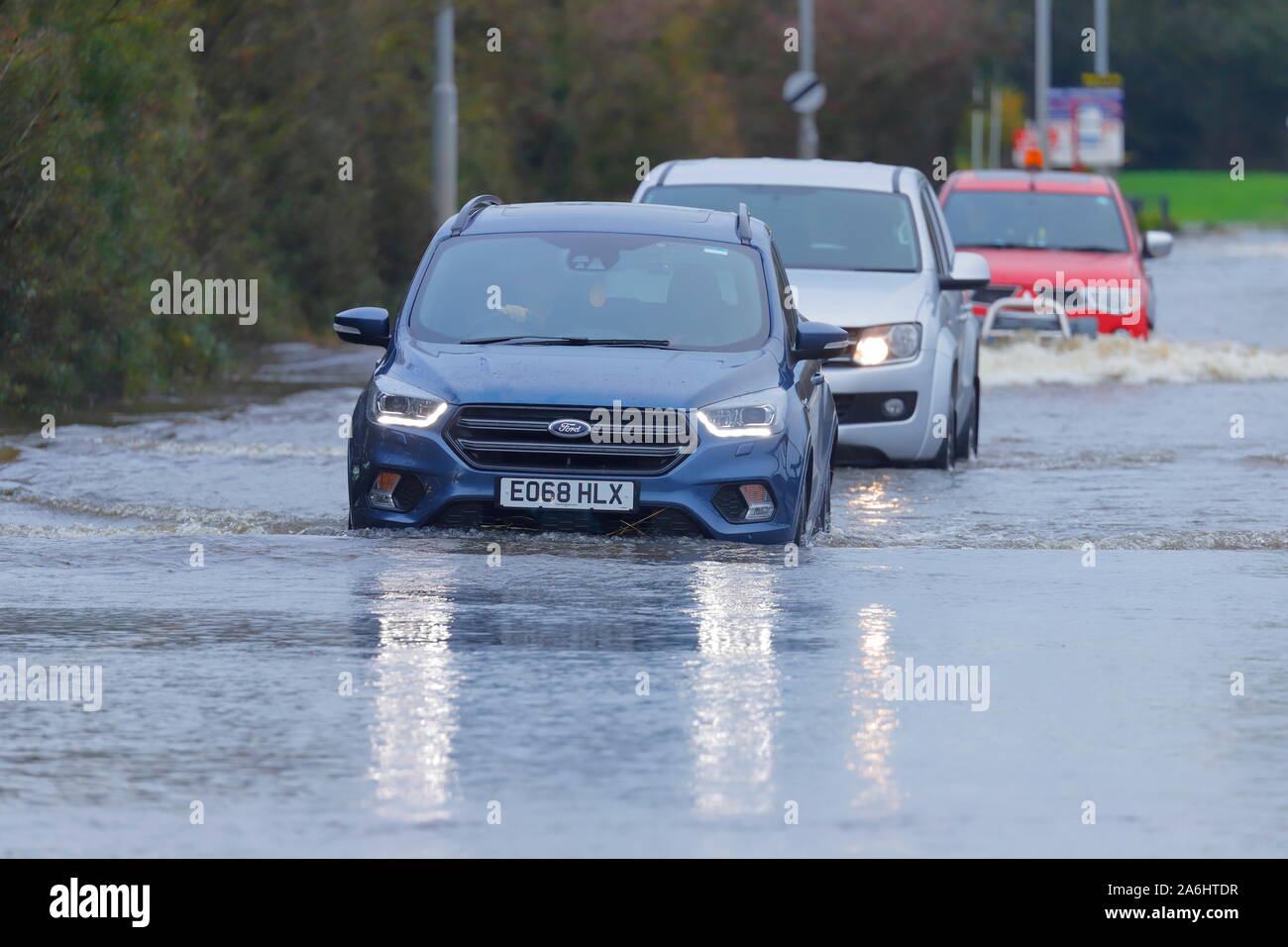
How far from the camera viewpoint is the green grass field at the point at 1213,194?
105188 mm

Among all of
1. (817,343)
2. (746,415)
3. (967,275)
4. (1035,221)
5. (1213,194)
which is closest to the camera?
(746,415)

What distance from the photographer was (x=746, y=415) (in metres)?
12.1

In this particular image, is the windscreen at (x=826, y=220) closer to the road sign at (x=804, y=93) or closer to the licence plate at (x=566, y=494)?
the licence plate at (x=566, y=494)

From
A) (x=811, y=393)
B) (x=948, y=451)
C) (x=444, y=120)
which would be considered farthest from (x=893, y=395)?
(x=444, y=120)

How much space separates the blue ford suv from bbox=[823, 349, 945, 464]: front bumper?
3726mm

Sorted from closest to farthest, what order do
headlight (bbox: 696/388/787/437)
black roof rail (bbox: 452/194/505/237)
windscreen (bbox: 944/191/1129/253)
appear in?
headlight (bbox: 696/388/787/437), black roof rail (bbox: 452/194/505/237), windscreen (bbox: 944/191/1129/253)

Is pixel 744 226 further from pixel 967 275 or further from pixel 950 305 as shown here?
pixel 950 305

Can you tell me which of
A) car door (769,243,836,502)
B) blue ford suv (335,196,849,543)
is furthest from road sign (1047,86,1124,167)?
blue ford suv (335,196,849,543)

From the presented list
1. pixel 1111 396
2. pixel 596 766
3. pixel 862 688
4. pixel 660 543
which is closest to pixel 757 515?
pixel 660 543

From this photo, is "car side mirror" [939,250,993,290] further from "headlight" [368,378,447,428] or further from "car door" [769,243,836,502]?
"headlight" [368,378,447,428]

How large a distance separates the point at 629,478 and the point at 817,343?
1377 mm

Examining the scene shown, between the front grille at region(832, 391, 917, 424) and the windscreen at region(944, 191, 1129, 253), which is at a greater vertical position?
the windscreen at region(944, 191, 1129, 253)

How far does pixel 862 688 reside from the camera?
890 centimetres

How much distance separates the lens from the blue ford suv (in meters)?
11.9
